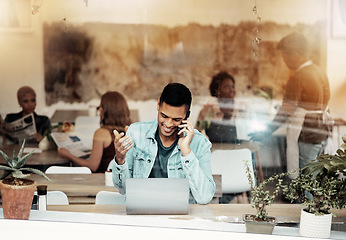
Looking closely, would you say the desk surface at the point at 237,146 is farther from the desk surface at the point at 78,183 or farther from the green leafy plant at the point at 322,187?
the green leafy plant at the point at 322,187

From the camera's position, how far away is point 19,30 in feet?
15.2

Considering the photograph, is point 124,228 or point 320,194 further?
point 124,228

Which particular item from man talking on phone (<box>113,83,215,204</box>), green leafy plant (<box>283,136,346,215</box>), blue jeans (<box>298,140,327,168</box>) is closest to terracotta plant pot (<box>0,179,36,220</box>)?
man talking on phone (<box>113,83,215,204</box>)

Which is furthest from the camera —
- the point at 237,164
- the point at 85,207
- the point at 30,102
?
the point at 30,102

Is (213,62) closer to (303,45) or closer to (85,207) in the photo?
(303,45)

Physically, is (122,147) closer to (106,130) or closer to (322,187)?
(106,130)

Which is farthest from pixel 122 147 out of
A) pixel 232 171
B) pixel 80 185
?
pixel 232 171

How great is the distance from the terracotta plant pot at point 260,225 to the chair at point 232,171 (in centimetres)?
112

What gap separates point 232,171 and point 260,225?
3.97 ft

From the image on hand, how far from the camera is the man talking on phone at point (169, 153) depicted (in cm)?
372

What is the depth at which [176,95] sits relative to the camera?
13.1ft

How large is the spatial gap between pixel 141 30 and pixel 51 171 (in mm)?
1422

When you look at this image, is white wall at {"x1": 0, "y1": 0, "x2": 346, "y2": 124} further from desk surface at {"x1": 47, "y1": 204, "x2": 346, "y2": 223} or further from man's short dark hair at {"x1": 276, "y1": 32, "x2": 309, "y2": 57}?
desk surface at {"x1": 47, "y1": 204, "x2": 346, "y2": 223}

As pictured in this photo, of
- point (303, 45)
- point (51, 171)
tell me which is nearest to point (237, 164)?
point (303, 45)
